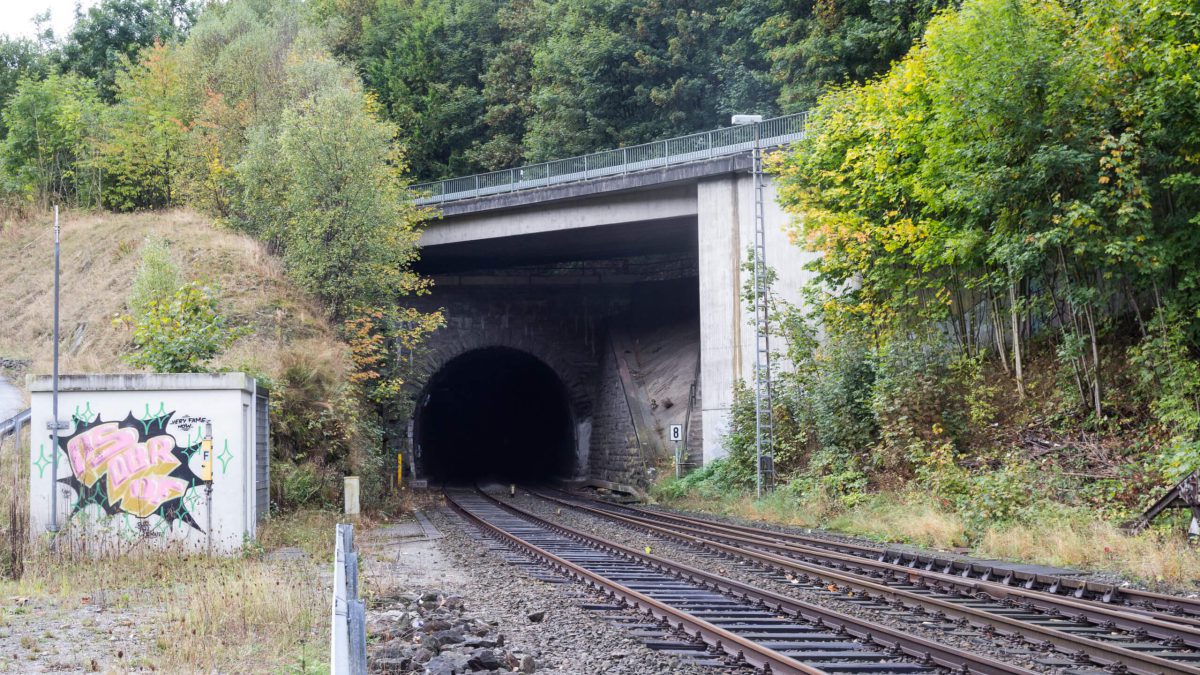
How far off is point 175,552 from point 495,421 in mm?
34945

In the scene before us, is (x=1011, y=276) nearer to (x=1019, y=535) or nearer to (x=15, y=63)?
(x=1019, y=535)

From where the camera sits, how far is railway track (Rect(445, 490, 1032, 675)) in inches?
275

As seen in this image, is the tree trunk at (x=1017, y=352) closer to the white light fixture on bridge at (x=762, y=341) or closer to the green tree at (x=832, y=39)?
the white light fixture on bridge at (x=762, y=341)

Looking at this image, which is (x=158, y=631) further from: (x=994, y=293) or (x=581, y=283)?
(x=581, y=283)

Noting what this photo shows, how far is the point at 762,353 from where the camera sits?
24797 mm

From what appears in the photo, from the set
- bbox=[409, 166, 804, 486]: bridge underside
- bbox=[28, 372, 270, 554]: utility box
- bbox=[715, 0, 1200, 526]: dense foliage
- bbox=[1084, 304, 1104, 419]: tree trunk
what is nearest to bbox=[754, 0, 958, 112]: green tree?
bbox=[409, 166, 804, 486]: bridge underside

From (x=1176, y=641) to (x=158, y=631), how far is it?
7.60 meters

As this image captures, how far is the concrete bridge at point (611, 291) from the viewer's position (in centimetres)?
2594

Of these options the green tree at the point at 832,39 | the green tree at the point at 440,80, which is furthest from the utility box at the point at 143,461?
the green tree at the point at 440,80

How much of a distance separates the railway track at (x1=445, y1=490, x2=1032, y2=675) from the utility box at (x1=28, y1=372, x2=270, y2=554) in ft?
14.0

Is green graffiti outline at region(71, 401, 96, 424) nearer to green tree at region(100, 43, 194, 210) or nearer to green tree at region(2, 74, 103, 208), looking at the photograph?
green tree at region(100, 43, 194, 210)

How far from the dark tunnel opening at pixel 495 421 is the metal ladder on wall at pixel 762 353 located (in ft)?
49.2

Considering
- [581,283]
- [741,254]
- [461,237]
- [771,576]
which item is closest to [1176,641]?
[771,576]

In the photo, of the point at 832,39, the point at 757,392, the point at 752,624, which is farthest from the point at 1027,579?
the point at 832,39
